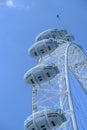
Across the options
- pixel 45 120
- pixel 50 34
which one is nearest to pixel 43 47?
pixel 50 34

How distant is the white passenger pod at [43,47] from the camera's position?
27938mm

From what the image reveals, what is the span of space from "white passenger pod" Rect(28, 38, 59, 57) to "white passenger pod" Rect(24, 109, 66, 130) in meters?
7.64

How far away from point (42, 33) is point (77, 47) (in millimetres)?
3950

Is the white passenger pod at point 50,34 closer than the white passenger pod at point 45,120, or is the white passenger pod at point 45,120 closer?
the white passenger pod at point 45,120

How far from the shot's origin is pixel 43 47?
2817 cm

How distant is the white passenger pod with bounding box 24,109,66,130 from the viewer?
2046 cm

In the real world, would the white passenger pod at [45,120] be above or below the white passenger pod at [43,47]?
below

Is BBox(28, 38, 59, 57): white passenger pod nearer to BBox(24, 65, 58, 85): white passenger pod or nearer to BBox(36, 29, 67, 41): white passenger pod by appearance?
BBox(36, 29, 67, 41): white passenger pod

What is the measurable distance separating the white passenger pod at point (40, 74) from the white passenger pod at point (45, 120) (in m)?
4.06

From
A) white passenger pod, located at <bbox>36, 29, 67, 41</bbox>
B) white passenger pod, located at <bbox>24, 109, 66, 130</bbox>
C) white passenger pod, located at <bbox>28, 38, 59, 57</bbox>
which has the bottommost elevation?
white passenger pod, located at <bbox>24, 109, 66, 130</bbox>

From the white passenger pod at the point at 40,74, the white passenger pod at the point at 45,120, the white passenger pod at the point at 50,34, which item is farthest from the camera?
the white passenger pod at the point at 50,34

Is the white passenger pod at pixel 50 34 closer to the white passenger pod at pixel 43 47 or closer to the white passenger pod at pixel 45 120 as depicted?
the white passenger pod at pixel 43 47

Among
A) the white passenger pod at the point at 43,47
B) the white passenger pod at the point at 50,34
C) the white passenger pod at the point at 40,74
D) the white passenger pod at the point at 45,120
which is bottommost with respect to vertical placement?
the white passenger pod at the point at 45,120

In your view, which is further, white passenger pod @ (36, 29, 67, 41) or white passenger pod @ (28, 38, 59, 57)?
white passenger pod @ (36, 29, 67, 41)
